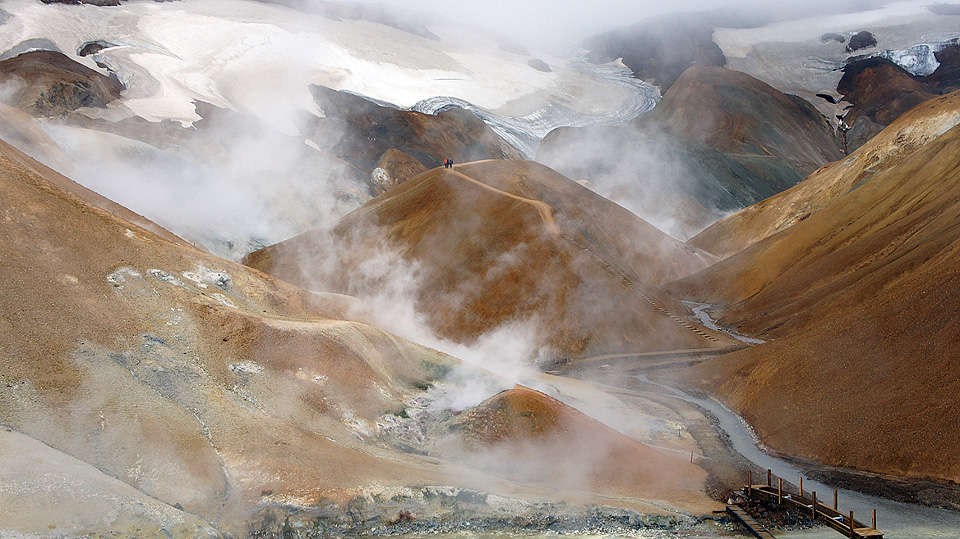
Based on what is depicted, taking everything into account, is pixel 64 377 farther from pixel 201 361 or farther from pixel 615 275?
pixel 615 275

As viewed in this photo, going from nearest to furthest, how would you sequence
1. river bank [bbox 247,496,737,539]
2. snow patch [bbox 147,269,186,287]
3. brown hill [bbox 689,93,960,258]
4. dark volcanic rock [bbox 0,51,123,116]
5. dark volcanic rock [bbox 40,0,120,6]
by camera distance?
river bank [bbox 247,496,737,539] → snow patch [bbox 147,269,186,287] → brown hill [bbox 689,93,960,258] → dark volcanic rock [bbox 0,51,123,116] → dark volcanic rock [bbox 40,0,120,6]

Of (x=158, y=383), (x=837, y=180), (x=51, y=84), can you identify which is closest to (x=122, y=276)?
(x=158, y=383)

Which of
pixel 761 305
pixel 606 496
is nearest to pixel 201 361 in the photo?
pixel 606 496

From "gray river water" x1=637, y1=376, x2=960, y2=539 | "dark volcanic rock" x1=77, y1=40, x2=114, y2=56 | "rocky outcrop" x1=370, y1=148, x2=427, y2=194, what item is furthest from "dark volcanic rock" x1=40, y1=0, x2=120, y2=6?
"gray river water" x1=637, y1=376, x2=960, y2=539

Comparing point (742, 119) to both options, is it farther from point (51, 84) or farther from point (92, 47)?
point (51, 84)

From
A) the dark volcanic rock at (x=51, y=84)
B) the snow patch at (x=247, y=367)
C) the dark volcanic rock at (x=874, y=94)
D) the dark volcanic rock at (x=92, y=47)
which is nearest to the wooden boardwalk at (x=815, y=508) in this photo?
the snow patch at (x=247, y=367)

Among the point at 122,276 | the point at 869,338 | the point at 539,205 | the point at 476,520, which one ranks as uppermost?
the point at 539,205

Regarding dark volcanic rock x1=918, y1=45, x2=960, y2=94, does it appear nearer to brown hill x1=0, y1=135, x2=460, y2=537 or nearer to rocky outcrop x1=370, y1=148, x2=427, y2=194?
rocky outcrop x1=370, y1=148, x2=427, y2=194
